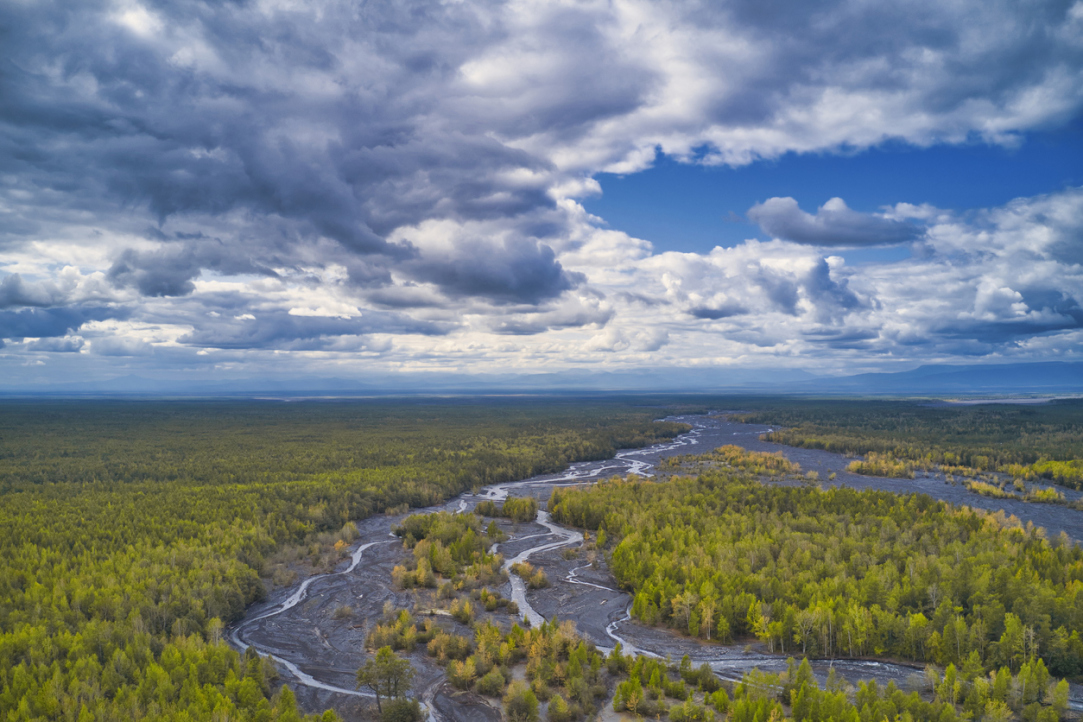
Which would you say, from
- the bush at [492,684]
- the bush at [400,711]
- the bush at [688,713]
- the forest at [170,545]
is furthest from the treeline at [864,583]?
the forest at [170,545]

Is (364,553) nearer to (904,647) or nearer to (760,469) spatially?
(904,647)

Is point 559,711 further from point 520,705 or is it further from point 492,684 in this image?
point 492,684

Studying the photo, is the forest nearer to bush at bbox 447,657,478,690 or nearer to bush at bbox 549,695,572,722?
bush at bbox 447,657,478,690

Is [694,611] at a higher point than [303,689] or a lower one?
higher

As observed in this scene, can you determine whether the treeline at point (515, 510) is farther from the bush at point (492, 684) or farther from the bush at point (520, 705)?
the bush at point (520, 705)

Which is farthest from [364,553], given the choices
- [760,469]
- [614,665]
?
[760,469]

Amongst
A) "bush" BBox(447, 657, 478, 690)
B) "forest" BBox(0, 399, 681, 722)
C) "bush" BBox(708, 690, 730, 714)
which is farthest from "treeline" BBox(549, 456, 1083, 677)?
"forest" BBox(0, 399, 681, 722)
